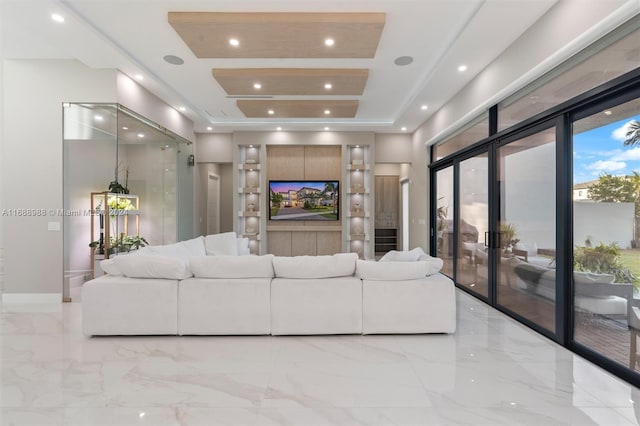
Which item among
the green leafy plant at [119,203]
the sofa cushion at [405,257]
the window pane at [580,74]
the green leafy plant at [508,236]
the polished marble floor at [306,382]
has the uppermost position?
the window pane at [580,74]

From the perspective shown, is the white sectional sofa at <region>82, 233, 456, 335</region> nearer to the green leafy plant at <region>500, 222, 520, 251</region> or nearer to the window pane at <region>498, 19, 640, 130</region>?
the green leafy plant at <region>500, 222, 520, 251</region>

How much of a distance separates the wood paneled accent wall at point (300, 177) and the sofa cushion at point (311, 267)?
424 cm

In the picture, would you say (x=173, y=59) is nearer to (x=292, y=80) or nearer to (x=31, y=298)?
(x=292, y=80)

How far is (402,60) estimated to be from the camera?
166 inches

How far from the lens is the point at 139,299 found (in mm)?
3143

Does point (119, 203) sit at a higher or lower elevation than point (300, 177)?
lower

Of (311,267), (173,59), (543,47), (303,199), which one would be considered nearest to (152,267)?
(311,267)

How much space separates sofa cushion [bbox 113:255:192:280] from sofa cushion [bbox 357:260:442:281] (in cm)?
177

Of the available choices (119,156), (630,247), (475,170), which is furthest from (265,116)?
(630,247)

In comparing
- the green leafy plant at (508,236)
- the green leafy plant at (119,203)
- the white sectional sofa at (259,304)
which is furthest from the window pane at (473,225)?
the green leafy plant at (119,203)

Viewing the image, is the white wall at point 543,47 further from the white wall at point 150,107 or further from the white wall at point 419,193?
the white wall at point 150,107

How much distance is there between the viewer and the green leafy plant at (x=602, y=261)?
8.01 feet

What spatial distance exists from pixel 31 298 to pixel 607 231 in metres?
6.57

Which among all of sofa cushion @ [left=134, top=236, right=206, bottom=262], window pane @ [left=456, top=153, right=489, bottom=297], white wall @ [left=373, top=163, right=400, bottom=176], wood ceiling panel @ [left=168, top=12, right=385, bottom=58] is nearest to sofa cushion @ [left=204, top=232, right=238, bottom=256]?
sofa cushion @ [left=134, top=236, right=206, bottom=262]
